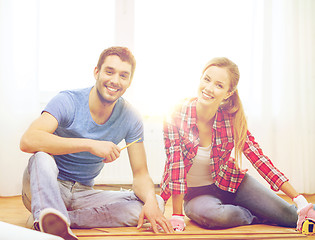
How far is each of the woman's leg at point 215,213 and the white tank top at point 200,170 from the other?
6 cm

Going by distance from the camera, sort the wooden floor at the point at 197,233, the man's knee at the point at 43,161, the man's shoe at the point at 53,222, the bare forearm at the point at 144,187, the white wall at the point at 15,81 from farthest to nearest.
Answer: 1. the white wall at the point at 15,81
2. the bare forearm at the point at 144,187
3. the wooden floor at the point at 197,233
4. the man's knee at the point at 43,161
5. the man's shoe at the point at 53,222

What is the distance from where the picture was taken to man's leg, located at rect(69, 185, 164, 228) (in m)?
1.53

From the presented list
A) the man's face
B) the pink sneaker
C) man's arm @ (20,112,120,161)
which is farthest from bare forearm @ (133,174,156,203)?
the pink sneaker

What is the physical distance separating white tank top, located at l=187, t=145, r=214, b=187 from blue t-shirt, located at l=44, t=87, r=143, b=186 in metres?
0.27

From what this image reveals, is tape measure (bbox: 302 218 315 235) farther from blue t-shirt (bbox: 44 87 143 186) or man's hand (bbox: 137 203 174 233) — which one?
blue t-shirt (bbox: 44 87 143 186)

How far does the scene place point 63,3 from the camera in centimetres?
251

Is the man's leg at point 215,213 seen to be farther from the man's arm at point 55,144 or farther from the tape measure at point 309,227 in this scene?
the man's arm at point 55,144

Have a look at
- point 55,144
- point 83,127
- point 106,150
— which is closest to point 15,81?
point 83,127

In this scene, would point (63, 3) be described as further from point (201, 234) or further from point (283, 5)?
point (201, 234)

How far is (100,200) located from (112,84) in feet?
1.64

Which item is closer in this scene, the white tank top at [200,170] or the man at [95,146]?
the man at [95,146]

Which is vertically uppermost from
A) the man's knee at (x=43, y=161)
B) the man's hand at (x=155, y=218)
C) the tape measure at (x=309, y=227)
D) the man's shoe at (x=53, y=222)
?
the man's knee at (x=43, y=161)

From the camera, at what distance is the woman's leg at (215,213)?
157 cm

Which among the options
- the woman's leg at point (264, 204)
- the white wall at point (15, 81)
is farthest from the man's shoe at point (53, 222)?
the white wall at point (15, 81)
